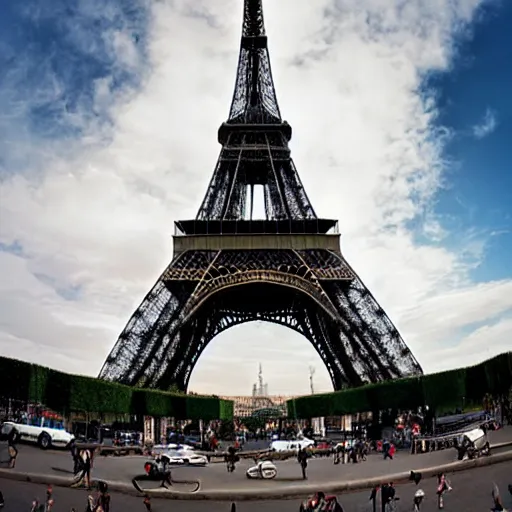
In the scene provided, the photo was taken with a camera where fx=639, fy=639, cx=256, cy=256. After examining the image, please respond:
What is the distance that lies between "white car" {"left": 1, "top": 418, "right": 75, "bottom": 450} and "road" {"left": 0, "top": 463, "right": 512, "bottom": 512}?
0.91 m

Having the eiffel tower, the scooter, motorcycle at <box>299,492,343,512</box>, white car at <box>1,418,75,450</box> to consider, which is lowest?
motorcycle at <box>299,492,343,512</box>

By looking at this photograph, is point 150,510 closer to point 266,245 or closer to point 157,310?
point 157,310

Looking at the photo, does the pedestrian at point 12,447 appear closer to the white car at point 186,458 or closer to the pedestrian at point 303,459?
the white car at point 186,458

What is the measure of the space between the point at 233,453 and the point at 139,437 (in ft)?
10.5

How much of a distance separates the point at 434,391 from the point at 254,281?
1487cm

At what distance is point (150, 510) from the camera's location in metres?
11.8

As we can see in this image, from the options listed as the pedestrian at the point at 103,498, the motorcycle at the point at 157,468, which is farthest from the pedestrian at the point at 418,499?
the pedestrian at the point at 103,498

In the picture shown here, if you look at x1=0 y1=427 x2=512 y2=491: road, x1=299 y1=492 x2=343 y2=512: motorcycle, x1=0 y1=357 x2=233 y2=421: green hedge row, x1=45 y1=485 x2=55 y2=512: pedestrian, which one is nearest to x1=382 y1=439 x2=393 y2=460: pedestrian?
x1=0 y1=427 x2=512 y2=491: road

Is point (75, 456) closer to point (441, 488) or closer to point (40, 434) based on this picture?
point (40, 434)

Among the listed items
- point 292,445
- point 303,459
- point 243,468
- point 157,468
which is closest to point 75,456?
point 157,468

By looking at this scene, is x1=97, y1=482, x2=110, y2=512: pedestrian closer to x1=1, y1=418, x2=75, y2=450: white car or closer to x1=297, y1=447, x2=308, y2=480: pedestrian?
x1=1, y1=418, x2=75, y2=450: white car

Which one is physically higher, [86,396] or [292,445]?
[86,396]

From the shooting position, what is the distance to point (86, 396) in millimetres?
16391

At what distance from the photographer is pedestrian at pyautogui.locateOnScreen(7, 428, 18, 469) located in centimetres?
1201
